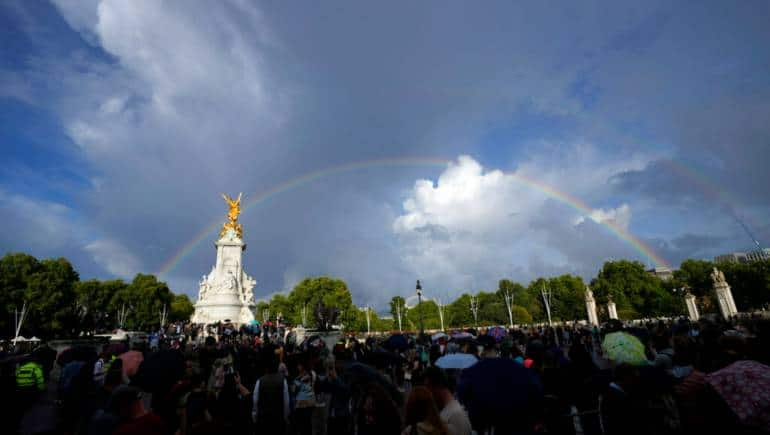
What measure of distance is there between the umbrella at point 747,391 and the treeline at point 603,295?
64.6m

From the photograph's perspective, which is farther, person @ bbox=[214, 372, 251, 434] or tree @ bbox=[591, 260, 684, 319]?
tree @ bbox=[591, 260, 684, 319]

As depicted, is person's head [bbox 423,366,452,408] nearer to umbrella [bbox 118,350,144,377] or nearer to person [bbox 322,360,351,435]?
person [bbox 322,360,351,435]

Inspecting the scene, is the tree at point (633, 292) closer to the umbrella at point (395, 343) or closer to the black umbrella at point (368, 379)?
the umbrella at point (395, 343)

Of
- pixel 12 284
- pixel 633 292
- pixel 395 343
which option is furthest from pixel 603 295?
pixel 12 284

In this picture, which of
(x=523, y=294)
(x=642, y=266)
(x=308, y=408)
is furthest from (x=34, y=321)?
(x=642, y=266)

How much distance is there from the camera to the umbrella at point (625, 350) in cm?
640

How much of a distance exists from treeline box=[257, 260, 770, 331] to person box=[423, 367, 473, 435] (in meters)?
62.9

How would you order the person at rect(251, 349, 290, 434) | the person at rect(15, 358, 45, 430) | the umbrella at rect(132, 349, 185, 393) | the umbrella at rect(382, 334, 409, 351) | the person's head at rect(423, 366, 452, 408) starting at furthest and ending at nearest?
1. the umbrella at rect(382, 334, 409, 351)
2. the person at rect(15, 358, 45, 430)
3. the umbrella at rect(132, 349, 185, 393)
4. the person at rect(251, 349, 290, 434)
5. the person's head at rect(423, 366, 452, 408)

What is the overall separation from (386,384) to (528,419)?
176 cm

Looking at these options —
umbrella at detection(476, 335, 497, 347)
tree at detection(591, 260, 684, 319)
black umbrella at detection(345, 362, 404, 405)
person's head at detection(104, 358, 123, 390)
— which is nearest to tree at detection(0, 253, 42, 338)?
person's head at detection(104, 358, 123, 390)

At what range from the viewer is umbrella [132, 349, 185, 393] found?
248 inches

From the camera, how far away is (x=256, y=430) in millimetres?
5750

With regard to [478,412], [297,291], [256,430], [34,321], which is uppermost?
[297,291]

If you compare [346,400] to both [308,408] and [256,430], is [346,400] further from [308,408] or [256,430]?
[256,430]
